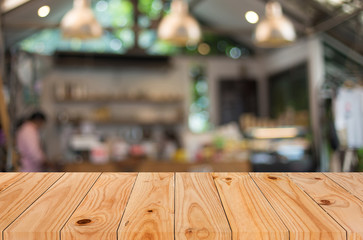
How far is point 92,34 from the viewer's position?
4.10 meters

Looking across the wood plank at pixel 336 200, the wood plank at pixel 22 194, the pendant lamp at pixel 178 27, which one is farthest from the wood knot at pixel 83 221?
the pendant lamp at pixel 178 27

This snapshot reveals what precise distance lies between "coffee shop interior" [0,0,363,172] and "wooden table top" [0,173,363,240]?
2.82 meters

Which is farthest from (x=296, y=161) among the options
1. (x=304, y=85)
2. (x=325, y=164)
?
(x=304, y=85)

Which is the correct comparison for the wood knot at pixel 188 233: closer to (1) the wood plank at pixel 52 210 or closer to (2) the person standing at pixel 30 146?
(1) the wood plank at pixel 52 210

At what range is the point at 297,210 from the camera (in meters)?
1.01

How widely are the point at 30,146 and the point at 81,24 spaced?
1.89 meters

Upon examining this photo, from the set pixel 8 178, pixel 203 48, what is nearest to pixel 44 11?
pixel 8 178

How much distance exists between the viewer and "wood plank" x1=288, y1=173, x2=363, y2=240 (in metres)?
0.94

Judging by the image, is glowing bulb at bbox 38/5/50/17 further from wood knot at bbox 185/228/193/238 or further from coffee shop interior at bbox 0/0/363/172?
coffee shop interior at bbox 0/0/363/172

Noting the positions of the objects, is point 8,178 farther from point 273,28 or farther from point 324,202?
point 273,28

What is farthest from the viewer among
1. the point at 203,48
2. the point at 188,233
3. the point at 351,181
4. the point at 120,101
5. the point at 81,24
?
the point at 203,48

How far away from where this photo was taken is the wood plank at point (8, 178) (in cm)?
116

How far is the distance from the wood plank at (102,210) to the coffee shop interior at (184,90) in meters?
2.80

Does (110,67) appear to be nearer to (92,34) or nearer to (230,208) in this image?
(92,34)
